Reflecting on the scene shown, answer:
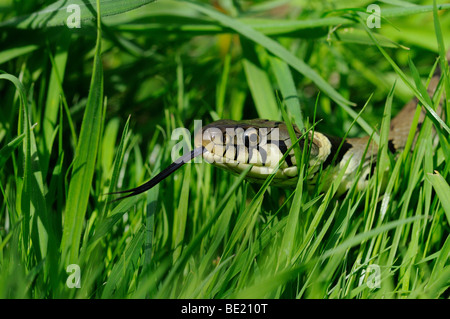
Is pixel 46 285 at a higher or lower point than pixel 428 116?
lower

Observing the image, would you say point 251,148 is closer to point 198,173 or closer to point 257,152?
point 257,152

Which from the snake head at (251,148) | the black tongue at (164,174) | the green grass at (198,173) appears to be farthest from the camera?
the snake head at (251,148)

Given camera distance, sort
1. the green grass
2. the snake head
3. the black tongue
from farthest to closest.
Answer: the snake head → the black tongue → the green grass

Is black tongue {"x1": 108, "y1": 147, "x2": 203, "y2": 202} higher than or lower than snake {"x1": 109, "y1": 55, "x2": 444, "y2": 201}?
lower

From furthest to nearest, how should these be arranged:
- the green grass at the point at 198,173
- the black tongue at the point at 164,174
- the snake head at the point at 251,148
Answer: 1. the snake head at the point at 251,148
2. the black tongue at the point at 164,174
3. the green grass at the point at 198,173

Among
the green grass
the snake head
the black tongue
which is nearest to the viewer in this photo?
the green grass

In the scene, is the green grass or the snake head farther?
the snake head
